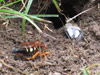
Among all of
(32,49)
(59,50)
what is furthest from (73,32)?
(32,49)

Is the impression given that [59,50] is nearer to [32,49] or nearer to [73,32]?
[32,49]

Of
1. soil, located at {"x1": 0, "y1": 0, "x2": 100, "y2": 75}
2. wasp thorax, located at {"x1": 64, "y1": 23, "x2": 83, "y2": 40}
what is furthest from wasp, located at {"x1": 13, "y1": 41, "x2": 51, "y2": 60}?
wasp thorax, located at {"x1": 64, "y1": 23, "x2": 83, "y2": 40}

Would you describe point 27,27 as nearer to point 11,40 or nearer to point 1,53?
point 11,40

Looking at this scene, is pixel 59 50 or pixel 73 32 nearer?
pixel 59 50

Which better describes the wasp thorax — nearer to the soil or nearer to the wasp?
the soil

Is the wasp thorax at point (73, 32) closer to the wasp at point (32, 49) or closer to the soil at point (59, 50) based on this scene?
the soil at point (59, 50)

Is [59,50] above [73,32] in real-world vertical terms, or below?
below

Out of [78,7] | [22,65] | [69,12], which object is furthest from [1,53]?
[69,12]
